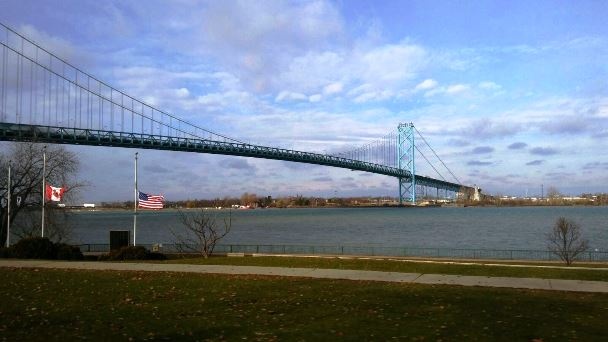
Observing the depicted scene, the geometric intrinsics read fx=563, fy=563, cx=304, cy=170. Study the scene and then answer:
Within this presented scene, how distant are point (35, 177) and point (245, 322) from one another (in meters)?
29.3

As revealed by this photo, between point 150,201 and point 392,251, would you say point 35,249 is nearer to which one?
point 150,201

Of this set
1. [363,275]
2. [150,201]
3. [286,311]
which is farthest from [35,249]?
[286,311]

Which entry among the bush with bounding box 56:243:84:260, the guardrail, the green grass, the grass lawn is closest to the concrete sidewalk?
the grass lawn

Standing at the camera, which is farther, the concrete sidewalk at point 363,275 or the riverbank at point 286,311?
the concrete sidewalk at point 363,275

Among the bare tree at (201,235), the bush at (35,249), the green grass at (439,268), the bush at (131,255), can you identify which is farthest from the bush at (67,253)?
the green grass at (439,268)

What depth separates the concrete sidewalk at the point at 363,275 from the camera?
1274cm

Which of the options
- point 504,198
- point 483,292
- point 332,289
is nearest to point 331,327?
point 332,289

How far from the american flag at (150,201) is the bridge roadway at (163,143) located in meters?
14.8

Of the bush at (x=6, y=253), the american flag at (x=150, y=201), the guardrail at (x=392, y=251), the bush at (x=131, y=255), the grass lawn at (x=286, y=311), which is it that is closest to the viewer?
the grass lawn at (x=286, y=311)

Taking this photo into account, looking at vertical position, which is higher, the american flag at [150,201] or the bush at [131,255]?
the american flag at [150,201]

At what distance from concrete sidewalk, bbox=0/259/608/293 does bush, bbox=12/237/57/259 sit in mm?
2658

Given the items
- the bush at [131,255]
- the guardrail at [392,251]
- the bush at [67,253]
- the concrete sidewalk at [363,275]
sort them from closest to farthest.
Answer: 1. the concrete sidewalk at [363,275]
2. the bush at [67,253]
3. the bush at [131,255]
4. the guardrail at [392,251]

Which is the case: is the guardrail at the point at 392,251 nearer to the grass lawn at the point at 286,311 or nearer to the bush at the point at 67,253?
the bush at the point at 67,253

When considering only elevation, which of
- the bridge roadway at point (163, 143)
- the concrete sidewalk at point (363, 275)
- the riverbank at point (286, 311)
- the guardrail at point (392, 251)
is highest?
the bridge roadway at point (163, 143)
